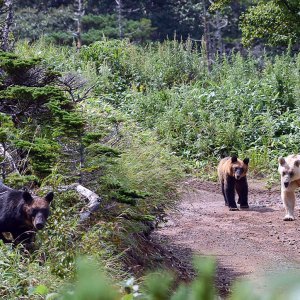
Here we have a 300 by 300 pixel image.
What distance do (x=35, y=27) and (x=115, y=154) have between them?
28639mm

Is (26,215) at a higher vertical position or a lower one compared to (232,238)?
higher

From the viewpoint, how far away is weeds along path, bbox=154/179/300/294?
8586 millimetres

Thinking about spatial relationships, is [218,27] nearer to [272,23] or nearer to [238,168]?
[272,23]

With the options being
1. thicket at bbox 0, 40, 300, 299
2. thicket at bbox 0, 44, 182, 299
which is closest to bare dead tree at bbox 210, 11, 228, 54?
thicket at bbox 0, 40, 300, 299

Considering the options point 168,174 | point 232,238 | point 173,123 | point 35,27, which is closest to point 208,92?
point 173,123

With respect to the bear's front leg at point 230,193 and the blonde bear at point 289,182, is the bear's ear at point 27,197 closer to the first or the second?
the blonde bear at point 289,182

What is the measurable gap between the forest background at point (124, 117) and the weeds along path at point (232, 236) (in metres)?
0.91

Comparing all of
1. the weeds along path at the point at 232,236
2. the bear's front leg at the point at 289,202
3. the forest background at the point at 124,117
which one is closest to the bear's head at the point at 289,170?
the bear's front leg at the point at 289,202

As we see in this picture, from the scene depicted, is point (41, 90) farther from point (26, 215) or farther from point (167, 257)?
point (167, 257)

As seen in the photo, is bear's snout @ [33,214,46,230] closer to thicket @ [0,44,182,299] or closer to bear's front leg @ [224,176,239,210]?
thicket @ [0,44,182,299]

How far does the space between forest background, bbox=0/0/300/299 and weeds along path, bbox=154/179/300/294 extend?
914 millimetres

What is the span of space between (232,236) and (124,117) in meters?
2.25

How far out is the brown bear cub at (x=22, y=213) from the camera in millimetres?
5723

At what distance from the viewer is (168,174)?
8.20 metres
